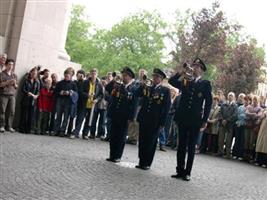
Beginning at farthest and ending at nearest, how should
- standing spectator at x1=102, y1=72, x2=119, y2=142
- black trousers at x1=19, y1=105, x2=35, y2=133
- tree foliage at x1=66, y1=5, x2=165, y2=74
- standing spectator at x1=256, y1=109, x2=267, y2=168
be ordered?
tree foliage at x1=66, y1=5, x2=165, y2=74 → black trousers at x1=19, y1=105, x2=35, y2=133 → standing spectator at x1=256, y1=109, x2=267, y2=168 → standing spectator at x1=102, y1=72, x2=119, y2=142

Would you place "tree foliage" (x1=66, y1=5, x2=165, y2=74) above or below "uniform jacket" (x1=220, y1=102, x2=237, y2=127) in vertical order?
above

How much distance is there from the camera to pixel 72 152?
Result: 409 inches

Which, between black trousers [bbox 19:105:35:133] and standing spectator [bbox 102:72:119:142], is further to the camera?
black trousers [bbox 19:105:35:133]

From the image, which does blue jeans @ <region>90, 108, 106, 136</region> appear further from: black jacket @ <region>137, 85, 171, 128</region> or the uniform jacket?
black jacket @ <region>137, 85, 171, 128</region>

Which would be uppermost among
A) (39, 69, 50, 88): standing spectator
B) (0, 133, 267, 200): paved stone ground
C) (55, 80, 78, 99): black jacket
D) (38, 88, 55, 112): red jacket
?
(39, 69, 50, 88): standing spectator

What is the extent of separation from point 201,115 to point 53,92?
6.30 m

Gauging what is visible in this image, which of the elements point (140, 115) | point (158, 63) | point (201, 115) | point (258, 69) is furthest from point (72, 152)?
point (158, 63)

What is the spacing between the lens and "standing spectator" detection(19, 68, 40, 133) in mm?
13250

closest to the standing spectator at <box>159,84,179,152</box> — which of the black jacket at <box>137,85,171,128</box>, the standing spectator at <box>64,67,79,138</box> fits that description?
the standing spectator at <box>64,67,79,138</box>

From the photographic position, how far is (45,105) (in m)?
13.7

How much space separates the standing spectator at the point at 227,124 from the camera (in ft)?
Result: 47.1

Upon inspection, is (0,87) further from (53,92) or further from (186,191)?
(186,191)

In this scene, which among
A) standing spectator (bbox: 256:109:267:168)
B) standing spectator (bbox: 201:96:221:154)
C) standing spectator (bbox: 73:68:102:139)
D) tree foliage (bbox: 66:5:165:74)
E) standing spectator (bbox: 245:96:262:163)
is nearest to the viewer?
standing spectator (bbox: 256:109:267:168)

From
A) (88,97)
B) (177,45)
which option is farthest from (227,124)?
(177,45)
